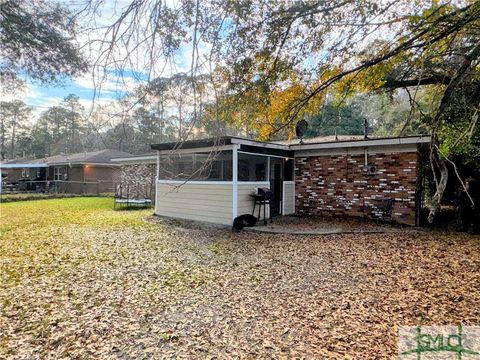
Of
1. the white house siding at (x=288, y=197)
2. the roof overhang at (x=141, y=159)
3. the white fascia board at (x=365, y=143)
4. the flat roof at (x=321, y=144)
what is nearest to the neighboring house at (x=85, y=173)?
the roof overhang at (x=141, y=159)

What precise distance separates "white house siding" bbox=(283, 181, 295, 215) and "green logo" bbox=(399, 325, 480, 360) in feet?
25.3

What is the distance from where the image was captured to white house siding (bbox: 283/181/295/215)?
1075 cm

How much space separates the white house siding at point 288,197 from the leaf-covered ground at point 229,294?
3.59 metres

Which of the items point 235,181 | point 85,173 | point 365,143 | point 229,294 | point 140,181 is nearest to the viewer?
point 229,294

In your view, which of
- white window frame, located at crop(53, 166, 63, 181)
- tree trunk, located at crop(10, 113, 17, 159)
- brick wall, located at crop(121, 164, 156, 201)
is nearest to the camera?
brick wall, located at crop(121, 164, 156, 201)

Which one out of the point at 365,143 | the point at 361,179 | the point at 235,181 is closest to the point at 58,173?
the point at 235,181

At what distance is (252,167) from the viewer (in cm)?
936

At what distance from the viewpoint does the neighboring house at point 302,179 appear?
8750mm

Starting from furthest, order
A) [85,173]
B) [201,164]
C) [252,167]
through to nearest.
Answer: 1. [85,173]
2. [252,167]
3. [201,164]

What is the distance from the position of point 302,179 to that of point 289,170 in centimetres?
57

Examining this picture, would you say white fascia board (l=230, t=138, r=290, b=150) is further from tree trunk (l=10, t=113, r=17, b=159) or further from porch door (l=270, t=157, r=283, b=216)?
tree trunk (l=10, t=113, r=17, b=159)

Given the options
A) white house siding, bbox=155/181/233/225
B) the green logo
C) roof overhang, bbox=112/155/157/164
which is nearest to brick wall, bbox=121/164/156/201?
roof overhang, bbox=112/155/157/164

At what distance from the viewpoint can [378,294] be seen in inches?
155

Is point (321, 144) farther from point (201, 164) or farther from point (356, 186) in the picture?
point (201, 164)
